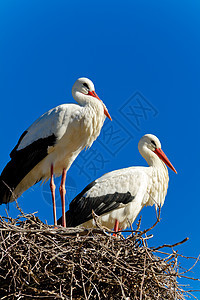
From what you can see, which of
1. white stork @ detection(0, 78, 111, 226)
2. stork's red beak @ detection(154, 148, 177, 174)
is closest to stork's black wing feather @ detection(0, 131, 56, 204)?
white stork @ detection(0, 78, 111, 226)

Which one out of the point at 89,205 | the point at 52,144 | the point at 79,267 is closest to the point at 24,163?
the point at 52,144

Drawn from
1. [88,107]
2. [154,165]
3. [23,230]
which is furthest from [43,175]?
[23,230]

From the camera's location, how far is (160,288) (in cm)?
368

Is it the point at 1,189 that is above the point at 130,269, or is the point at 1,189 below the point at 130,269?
above

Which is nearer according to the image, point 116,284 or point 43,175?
point 116,284

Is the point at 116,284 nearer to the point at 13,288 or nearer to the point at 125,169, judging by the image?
the point at 13,288

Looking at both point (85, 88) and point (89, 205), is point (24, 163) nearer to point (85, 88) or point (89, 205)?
point (89, 205)

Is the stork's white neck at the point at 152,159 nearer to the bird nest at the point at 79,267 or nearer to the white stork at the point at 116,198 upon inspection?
the white stork at the point at 116,198

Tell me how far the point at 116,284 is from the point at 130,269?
0.49ft

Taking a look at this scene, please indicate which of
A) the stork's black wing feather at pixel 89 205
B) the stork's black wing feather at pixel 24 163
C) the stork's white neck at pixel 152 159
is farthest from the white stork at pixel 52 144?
the stork's white neck at pixel 152 159

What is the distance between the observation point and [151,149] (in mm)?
7090

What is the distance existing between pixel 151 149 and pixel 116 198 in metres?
1.32

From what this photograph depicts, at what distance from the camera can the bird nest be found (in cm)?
341

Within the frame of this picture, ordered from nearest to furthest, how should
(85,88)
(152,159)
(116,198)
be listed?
(116,198) < (85,88) < (152,159)
